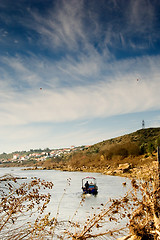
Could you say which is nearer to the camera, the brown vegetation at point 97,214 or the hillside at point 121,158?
the brown vegetation at point 97,214

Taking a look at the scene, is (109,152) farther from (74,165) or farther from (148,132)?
(148,132)

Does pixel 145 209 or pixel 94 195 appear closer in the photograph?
pixel 145 209

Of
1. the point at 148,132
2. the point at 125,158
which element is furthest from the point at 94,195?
the point at 148,132

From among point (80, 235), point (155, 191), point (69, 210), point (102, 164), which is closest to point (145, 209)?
point (155, 191)

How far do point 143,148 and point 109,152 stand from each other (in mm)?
10196

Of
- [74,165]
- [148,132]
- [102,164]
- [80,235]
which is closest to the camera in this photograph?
[80,235]

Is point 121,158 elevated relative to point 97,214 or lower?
elevated

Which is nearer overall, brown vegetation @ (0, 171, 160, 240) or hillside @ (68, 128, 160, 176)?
brown vegetation @ (0, 171, 160, 240)

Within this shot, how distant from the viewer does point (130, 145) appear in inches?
2157

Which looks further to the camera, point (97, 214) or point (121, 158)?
point (121, 158)

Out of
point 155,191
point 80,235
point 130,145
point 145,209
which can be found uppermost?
point 130,145

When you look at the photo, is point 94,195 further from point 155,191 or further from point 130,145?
point 130,145

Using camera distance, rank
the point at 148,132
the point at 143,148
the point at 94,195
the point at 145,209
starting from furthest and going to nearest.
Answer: the point at 148,132 < the point at 143,148 < the point at 94,195 < the point at 145,209

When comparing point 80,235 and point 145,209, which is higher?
point 145,209
